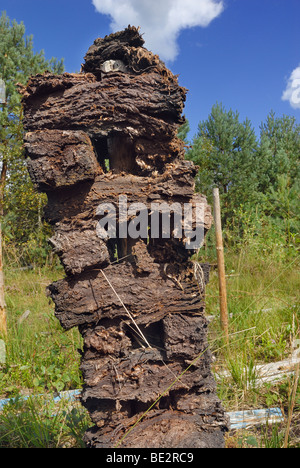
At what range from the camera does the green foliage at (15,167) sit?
8.05m

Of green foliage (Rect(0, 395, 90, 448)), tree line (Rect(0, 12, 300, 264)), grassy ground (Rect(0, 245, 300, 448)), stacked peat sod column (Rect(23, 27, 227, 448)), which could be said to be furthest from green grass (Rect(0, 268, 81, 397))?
tree line (Rect(0, 12, 300, 264))

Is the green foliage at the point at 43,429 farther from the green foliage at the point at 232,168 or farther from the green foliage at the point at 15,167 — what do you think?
the green foliage at the point at 232,168

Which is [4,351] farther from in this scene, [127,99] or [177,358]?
[127,99]

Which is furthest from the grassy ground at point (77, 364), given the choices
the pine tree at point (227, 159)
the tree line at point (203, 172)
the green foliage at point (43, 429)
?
the pine tree at point (227, 159)

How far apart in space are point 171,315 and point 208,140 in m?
8.06

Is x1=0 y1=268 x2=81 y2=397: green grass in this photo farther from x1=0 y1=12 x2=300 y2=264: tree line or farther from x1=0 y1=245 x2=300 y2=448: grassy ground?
x1=0 y1=12 x2=300 y2=264: tree line

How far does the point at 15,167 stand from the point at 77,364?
257 inches

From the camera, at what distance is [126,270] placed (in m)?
1.58

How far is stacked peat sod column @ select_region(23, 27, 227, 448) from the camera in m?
1.50

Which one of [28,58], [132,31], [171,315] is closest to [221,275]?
[171,315]

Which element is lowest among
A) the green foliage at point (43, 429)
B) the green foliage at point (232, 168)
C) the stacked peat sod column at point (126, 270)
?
the green foliage at point (43, 429)

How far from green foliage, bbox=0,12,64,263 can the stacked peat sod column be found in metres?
6.28

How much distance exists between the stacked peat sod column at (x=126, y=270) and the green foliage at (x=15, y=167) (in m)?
6.28

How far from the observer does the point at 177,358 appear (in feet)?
5.16
